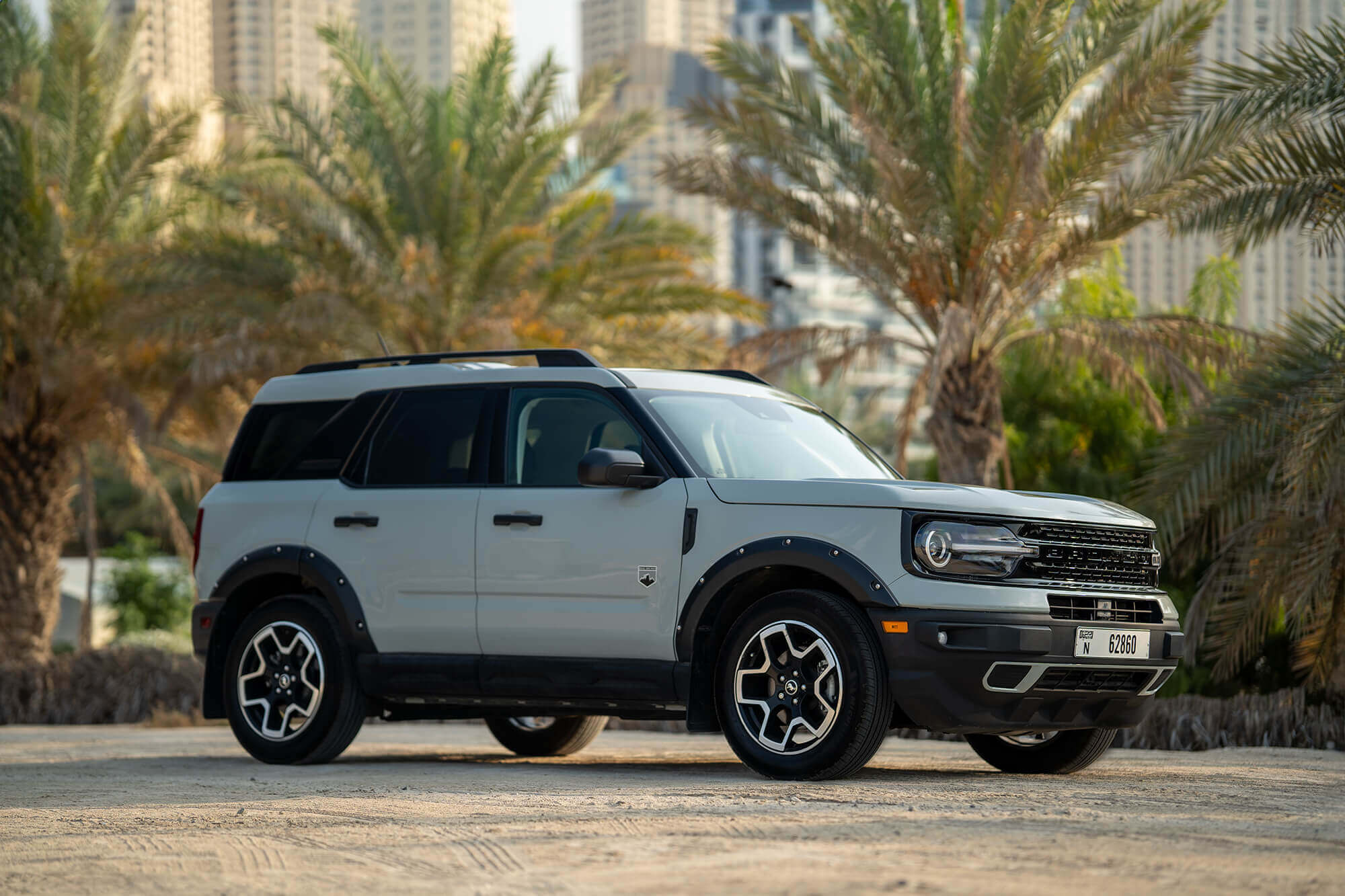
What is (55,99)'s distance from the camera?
19188 millimetres

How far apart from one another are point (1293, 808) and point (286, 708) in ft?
16.5

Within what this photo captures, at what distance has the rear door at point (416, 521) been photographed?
330 inches

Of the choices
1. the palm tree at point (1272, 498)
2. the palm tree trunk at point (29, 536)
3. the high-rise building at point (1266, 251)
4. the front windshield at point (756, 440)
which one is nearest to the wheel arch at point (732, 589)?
the front windshield at point (756, 440)

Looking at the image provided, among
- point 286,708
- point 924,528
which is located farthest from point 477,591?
point 924,528

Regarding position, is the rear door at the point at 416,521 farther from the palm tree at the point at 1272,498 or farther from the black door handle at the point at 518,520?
the palm tree at the point at 1272,498

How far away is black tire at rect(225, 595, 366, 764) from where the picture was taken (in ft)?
28.8

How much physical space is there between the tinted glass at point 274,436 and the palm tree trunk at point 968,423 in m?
7.46

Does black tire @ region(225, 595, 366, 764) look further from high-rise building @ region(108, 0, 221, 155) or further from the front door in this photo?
high-rise building @ region(108, 0, 221, 155)

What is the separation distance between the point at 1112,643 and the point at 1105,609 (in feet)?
0.49

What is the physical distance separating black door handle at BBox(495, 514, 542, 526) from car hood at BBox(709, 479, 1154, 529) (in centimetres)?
92

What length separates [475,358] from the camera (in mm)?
9398

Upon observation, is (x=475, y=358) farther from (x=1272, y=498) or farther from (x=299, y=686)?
(x=1272, y=498)

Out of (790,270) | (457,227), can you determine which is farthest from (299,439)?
(790,270)

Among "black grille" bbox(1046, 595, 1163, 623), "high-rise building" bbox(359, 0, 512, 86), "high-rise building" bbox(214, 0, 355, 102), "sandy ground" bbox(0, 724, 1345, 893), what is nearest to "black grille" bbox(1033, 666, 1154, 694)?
"black grille" bbox(1046, 595, 1163, 623)
